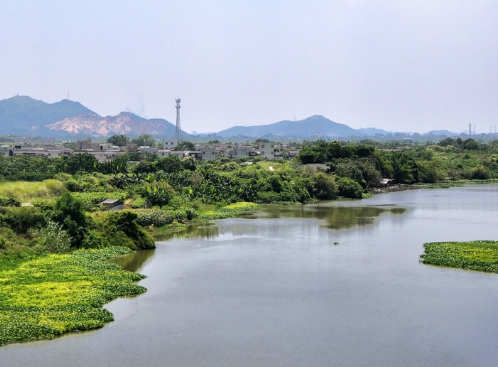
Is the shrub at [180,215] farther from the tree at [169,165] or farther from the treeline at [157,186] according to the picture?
the tree at [169,165]

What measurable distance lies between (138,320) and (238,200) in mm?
27956

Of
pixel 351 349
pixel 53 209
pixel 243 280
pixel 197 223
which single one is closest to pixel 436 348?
pixel 351 349

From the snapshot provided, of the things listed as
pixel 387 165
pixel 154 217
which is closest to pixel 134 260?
pixel 154 217

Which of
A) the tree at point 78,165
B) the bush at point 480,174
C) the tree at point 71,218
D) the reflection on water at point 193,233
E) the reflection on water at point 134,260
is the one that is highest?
the tree at point 78,165

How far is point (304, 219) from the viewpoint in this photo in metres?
36.1

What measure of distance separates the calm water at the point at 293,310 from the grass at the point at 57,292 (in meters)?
0.46

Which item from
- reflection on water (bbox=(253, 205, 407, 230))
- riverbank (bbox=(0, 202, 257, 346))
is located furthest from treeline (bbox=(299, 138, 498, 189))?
riverbank (bbox=(0, 202, 257, 346))

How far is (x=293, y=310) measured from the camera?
55.1 feet

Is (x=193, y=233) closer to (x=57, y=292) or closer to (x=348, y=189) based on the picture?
(x=57, y=292)

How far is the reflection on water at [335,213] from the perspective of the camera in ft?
113

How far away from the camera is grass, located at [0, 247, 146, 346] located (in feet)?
48.1

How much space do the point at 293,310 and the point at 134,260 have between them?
9179mm

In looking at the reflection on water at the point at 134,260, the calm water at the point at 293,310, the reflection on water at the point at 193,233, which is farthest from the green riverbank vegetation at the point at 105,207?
the calm water at the point at 293,310

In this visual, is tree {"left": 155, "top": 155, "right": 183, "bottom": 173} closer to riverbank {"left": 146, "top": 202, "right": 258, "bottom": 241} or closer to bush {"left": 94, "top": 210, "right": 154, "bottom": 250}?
riverbank {"left": 146, "top": 202, "right": 258, "bottom": 241}
